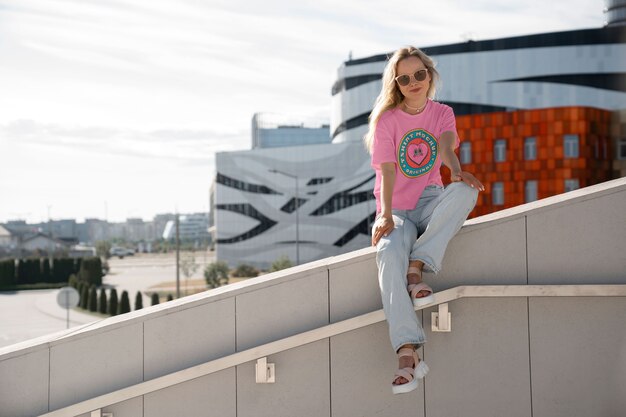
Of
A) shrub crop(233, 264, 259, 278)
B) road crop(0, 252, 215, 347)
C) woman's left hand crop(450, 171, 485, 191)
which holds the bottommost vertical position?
road crop(0, 252, 215, 347)

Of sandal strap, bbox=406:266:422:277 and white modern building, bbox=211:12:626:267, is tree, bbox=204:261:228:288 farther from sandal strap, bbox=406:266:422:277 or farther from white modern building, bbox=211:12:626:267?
sandal strap, bbox=406:266:422:277

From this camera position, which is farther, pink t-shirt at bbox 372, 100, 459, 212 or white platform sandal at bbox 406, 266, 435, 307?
pink t-shirt at bbox 372, 100, 459, 212

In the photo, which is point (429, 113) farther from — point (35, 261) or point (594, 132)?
point (35, 261)

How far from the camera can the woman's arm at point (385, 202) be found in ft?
13.4

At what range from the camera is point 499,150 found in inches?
1319

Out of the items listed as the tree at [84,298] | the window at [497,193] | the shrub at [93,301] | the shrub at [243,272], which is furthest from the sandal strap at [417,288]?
the shrub at [243,272]

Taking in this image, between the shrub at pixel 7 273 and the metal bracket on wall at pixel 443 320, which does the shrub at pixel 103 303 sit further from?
the metal bracket on wall at pixel 443 320

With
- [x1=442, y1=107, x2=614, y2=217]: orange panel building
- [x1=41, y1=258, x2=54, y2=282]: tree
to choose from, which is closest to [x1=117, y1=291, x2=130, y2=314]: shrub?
[x1=442, y1=107, x2=614, y2=217]: orange panel building

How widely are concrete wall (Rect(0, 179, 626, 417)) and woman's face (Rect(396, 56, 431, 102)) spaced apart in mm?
950

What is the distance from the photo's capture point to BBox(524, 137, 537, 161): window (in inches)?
1287

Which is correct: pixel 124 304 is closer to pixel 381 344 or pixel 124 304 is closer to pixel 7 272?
pixel 7 272

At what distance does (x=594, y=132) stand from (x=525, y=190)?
434cm

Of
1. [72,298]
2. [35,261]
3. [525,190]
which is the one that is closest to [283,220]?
[35,261]

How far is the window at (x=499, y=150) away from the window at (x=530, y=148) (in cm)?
108
